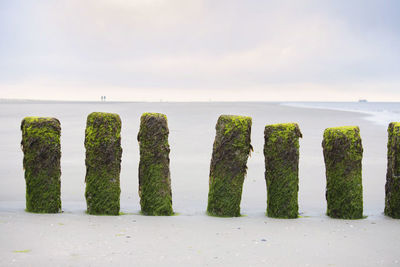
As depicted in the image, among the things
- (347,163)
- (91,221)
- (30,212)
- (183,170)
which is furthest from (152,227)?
(183,170)

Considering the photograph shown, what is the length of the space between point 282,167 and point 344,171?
2.62 ft

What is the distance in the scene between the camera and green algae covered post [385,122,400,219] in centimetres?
539

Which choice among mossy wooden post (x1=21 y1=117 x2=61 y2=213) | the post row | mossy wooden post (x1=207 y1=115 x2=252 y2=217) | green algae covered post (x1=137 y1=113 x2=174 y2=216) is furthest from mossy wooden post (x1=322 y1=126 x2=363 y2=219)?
mossy wooden post (x1=21 y1=117 x2=61 y2=213)

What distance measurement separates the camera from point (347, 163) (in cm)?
533

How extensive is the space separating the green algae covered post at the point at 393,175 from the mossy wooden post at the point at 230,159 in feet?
6.13

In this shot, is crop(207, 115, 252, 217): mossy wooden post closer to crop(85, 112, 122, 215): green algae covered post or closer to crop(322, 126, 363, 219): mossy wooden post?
crop(322, 126, 363, 219): mossy wooden post

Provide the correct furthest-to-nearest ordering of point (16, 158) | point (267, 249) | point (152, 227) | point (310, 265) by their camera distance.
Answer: point (16, 158)
point (152, 227)
point (267, 249)
point (310, 265)

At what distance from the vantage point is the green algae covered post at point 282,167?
529cm

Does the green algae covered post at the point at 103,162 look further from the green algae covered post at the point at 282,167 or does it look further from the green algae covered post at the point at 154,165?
the green algae covered post at the point at 282,167

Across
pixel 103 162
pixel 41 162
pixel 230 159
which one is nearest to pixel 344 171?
pixel 230 159

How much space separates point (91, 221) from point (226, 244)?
1.70 m

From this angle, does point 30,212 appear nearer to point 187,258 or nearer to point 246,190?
point 187,258

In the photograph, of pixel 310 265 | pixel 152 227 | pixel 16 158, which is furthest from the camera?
pixel 16 158

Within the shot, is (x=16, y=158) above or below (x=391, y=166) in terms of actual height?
below
